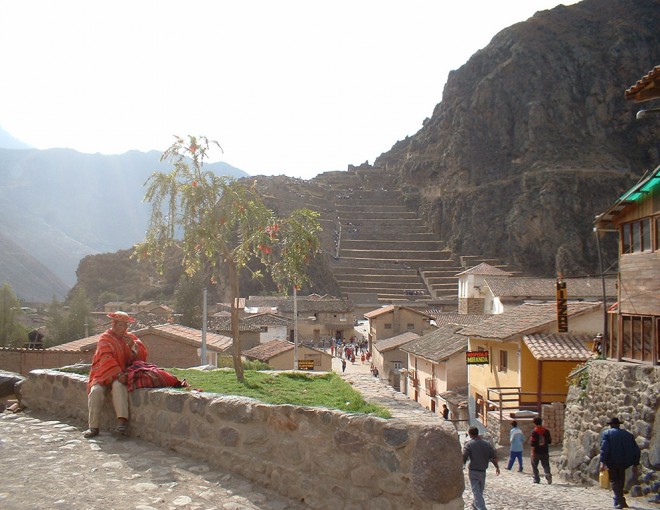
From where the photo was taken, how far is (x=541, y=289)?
37.9 meters

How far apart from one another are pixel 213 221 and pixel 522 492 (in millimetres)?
7288

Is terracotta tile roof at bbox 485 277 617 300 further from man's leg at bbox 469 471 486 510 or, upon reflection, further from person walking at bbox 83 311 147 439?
person walking at bbox 83 311 147 439

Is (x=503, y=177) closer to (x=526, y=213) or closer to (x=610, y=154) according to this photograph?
(x=526, y=213)

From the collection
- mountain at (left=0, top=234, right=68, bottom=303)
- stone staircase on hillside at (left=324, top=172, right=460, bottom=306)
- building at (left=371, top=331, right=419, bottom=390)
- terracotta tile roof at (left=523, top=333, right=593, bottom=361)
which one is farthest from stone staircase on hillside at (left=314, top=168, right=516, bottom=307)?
mountain at (left=0, top=234, right=68, bottom=303)

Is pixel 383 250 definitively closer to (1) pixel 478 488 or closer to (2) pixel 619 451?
(2) pixel 619 451

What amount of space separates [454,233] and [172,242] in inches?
3067

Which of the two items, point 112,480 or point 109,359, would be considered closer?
point 112,480

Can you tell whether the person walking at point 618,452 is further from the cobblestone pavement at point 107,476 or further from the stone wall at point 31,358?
the stone wall at point 31,358

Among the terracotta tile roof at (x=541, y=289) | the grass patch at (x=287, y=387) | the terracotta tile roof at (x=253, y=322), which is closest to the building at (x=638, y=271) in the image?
the grass patch at (x=287, y=387)

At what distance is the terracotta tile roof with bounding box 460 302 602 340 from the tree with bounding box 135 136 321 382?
34.3ft

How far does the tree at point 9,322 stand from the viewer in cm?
4128

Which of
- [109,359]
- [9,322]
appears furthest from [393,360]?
[109,359]

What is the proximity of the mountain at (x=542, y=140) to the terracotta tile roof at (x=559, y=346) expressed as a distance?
58510 millimetres

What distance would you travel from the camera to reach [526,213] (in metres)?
81.5
